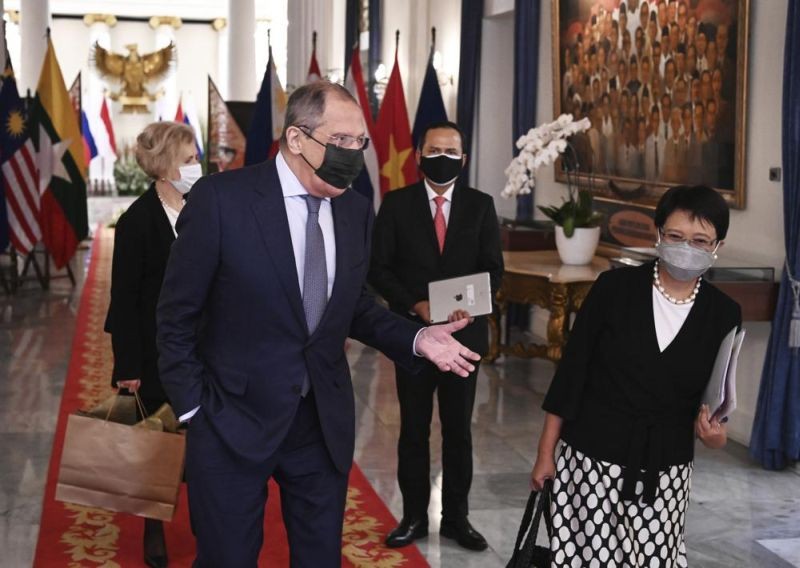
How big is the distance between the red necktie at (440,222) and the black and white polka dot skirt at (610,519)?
1.69 m

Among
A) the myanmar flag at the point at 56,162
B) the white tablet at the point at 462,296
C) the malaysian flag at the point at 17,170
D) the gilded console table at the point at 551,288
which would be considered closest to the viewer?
the white tablet at the point at 462,296

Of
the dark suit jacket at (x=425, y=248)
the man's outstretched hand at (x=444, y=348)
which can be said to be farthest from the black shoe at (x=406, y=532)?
the man's outstretched hand at (x=444, y=348)

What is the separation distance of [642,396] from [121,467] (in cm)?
192

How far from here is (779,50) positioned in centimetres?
684

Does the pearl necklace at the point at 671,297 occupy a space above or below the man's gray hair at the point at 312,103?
below

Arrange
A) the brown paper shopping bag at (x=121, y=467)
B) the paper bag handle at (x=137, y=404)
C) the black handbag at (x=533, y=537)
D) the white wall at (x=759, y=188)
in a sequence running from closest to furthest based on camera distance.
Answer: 1. the black handbag at (x=533, y=537)
2. the brown paper shopping bag at (x=121, y=467)
3. the paper bag handle at (x=137, y=404)
4. the white wall at (x=759, y=188)

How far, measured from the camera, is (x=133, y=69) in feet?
113

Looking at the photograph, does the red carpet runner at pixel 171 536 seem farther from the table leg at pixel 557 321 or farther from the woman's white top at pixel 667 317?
the table leg at pixel 557 321

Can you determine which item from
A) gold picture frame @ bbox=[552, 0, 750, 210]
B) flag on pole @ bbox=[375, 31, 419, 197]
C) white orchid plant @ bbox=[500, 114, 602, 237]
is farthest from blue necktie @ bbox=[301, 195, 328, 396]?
flag on pole @ bbox=[375, 31, 419, 197]

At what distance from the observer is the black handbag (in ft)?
10.6

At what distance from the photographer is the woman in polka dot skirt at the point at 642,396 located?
10.7 feet

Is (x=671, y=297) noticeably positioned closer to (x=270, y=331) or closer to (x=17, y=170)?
(x=270, y=331)

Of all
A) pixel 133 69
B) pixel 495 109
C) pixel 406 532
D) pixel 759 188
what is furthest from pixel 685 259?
pixel 133 69

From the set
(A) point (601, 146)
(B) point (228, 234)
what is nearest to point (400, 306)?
(B) point (228, 234)
